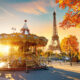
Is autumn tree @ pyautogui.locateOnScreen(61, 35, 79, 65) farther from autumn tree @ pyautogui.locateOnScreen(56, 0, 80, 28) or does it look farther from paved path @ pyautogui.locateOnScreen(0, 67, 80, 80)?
autumn tree @ pyautogui.locateOnScreen(56, 0, 80, 28)

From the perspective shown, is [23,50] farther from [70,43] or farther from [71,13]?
[70,43]

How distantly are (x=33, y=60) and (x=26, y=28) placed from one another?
5553 millimetres

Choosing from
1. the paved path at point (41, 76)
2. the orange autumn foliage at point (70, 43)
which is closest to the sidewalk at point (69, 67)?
the paved path at point (41, 76)

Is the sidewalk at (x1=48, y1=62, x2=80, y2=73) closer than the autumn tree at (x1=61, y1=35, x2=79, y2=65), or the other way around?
the sidewalk at (x1=48, y1=62, x2=80, y2=73)

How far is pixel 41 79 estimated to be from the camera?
9.65 m

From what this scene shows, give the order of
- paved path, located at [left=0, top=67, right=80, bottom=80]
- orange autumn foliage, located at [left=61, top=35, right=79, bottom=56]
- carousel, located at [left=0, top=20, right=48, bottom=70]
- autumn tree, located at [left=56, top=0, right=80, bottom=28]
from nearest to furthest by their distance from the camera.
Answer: autumn tree, located at [left=56, top=0, right=80, bottom=28]
paved path, located at [left=0, top=67, right=80, bottom=80]
carousel, located at [left=0, top=20, right=48, bottom=70]
orange autumn foliage, located at [left=61, top=35, right=79, bottom=56]

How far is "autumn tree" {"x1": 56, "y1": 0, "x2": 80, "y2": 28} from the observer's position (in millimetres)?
7012

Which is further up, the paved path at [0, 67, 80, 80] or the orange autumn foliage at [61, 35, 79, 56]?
the orange autumn foliage at [61, 35, 79, 56]

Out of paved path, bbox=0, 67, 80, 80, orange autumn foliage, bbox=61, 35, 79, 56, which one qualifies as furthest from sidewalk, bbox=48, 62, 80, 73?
orange autumn foliage, bbox=61, 35, 79, 56

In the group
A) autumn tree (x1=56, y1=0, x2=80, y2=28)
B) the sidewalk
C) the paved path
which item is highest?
autumn tree (x1=56, y1=0, x2=80, y2=28)

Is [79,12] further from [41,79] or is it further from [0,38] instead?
[0,38]

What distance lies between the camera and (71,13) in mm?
7828

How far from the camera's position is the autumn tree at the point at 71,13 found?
7.01 m

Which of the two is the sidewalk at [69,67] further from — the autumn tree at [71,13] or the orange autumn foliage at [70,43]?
the orange autumn foliage at [70,43]
